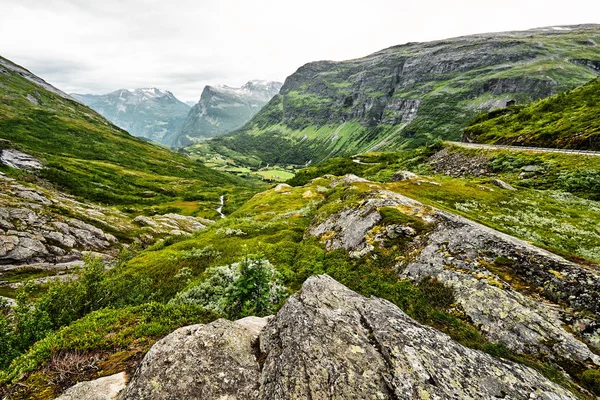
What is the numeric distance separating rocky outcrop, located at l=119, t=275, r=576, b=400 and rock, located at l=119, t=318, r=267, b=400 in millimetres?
34

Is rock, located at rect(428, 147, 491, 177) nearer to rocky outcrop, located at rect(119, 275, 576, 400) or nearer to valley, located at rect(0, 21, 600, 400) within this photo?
valley, located at rect(0, 21, 600, 400)

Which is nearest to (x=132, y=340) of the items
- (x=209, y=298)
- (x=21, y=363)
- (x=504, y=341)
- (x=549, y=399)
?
(x=21, y=363)

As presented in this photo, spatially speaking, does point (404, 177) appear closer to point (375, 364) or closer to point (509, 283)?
point (509, 283)

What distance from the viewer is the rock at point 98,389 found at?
341 inches

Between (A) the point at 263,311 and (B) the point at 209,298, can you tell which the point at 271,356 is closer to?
(A) the point at 263,311

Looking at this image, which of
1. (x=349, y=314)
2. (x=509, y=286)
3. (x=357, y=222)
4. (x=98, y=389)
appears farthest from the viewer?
(x=357, y=222)

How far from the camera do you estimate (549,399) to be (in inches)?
356

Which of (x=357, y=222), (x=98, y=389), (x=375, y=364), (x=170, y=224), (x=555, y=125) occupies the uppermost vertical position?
(x=555, y=125)

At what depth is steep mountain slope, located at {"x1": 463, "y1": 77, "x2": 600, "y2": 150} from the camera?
66.0 meters

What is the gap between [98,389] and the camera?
9031 mm

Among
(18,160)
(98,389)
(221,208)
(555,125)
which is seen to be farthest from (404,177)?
(18,160)

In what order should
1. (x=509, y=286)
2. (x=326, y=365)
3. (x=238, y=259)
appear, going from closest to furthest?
1. (x=326, y=365)
2. (x=509, y=286)
3. (x=238, y=259)

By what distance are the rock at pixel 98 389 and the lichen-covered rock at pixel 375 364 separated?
208 inches

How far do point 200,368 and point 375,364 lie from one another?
6744 millimetres
